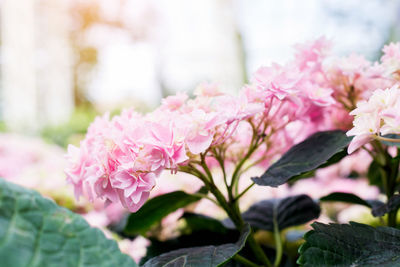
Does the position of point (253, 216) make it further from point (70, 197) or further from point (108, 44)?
point (108, 44)

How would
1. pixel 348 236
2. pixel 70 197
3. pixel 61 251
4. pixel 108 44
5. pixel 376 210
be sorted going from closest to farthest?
pixel 61 251, pixel 348 236, pixel 376 210, pixel 70 197, pixel 108 44

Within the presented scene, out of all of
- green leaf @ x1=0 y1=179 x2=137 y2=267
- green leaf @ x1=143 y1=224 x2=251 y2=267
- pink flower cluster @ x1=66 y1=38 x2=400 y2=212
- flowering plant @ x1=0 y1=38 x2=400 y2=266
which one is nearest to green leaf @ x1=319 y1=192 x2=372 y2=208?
flowering plant @ x1=0 y1=38 x2=400 y2=266

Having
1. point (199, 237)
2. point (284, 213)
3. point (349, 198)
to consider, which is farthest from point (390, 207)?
point (199, 237)

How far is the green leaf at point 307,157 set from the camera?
0.53m

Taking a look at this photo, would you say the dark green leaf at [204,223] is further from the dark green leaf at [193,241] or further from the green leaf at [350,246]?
the green leaf at [350,246]

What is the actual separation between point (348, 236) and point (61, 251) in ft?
1.07

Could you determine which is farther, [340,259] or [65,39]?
[65,39]

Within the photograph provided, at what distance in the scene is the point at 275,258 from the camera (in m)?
0.68

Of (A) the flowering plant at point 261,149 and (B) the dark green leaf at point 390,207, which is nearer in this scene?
(A) the flowering plant at point 261,149

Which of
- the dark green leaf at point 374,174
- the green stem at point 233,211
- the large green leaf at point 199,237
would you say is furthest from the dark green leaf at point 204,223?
the dark green leaf at point 374,174

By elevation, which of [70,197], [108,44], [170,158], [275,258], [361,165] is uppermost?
[170,158]

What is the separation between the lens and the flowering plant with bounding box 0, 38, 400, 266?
447 mm

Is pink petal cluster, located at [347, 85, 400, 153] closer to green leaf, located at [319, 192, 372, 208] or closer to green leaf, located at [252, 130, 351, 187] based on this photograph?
green leaf, located at [252, 130, 351, 187]

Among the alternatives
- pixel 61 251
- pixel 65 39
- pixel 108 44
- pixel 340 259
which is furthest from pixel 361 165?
pixel 108 44
